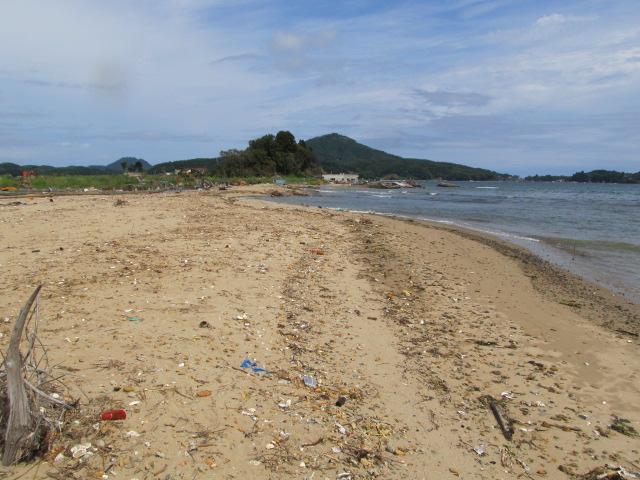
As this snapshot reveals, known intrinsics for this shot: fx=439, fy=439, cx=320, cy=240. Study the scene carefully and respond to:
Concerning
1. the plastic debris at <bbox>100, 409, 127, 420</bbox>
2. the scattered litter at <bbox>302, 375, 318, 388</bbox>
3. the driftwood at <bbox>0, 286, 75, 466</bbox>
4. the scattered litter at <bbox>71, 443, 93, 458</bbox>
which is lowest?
the scattered litter at <bbox>302, 375, 318, 388</bbox>

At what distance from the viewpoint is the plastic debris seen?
3.49 m

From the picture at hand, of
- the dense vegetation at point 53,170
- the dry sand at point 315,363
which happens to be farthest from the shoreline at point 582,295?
the dense vegetation at point 53,170

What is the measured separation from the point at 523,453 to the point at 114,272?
674 cm

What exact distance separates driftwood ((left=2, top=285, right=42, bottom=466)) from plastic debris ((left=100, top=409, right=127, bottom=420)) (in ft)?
1.96

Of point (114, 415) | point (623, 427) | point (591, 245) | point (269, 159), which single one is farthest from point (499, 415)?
point (269, 159)

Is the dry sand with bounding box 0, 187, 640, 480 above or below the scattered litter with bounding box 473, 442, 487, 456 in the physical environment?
above

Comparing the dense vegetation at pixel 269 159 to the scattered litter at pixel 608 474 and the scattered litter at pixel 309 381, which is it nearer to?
the scattered litter at pixel 309 381

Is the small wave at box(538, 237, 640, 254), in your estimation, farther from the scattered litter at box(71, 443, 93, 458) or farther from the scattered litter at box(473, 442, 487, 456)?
the scattered litter at box(71, 443, 93, 458)

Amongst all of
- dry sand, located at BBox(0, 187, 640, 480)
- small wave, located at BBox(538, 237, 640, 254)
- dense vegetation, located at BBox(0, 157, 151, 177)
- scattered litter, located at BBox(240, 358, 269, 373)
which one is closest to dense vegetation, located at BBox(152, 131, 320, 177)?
dense vegetation, located at BBox(0, 157, 151, 177)

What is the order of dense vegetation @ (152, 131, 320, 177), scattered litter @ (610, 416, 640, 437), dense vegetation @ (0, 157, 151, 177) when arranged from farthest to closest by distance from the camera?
1. dense vegetation @ (152, 131, 320, 177)
2. dense vegetation @ (0, 157, 151, 177)
3. scattered litter @ (610, 416, 640, 437)

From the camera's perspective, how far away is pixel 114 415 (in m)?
3.51

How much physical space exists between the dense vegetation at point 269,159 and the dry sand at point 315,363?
74697 mm

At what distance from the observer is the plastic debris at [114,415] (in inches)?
137

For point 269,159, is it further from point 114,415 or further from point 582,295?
point 114,415
